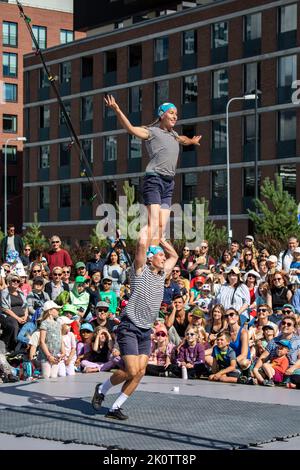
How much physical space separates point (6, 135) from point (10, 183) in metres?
4.19

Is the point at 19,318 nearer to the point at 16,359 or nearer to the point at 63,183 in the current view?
the point at 16,359

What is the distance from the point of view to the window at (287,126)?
4906 cm

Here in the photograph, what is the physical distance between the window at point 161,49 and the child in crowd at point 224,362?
43.4m

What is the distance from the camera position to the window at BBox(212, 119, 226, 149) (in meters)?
53.0

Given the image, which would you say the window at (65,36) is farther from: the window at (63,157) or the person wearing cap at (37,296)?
the person wearing cap at (37,296)

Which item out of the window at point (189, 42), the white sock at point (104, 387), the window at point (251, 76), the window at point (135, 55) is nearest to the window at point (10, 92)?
the window at point (135, 55)

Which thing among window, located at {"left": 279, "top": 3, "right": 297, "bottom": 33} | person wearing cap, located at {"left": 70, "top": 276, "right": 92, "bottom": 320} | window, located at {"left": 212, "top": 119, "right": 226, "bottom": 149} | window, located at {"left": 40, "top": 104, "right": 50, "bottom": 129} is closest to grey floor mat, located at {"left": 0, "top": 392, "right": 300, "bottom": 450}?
person wearing cap, located at {"left": 70, "top": 276, "right": 92, "bottom": 320}

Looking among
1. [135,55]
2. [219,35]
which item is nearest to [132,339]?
[219,35]

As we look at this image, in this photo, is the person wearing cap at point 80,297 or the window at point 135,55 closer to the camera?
the person wearing cap at point 80,297

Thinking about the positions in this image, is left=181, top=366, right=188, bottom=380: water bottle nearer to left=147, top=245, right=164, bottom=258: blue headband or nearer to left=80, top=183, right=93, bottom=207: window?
left=147, top=245, right=164, bottom=258: blue headband

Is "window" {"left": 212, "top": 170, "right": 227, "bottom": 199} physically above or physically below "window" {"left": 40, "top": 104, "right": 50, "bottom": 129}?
below

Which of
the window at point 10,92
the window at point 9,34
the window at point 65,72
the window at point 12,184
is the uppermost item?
the window at point 9,34

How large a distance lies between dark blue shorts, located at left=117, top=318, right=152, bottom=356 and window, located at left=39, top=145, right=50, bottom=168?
55818 mm

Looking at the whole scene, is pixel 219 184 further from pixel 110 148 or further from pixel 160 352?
pixel 160 352
